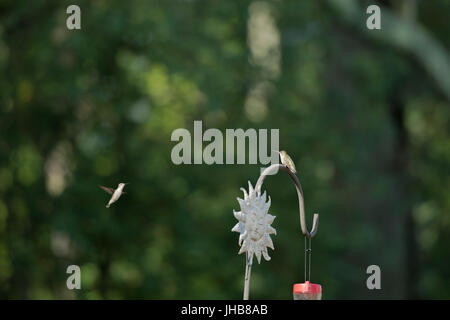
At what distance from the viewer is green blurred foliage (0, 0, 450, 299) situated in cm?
849

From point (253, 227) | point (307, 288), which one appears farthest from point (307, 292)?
point (253, 227)

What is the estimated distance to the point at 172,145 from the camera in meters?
9.24

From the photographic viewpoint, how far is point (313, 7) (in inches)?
390

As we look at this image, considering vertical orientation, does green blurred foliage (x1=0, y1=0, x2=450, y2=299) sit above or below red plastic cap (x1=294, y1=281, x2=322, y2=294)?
above

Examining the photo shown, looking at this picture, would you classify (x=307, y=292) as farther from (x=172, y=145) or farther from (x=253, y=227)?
(x=172, y=145)

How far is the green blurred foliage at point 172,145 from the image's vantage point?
849 cm

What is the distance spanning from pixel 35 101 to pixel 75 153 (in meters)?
0.70

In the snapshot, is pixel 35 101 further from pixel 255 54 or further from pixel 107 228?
pixel 255 54

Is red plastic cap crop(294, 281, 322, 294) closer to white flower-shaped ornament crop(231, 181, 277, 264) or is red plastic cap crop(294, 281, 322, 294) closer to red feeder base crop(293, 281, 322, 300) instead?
red feeder base crop(293, 281, 322, 300)

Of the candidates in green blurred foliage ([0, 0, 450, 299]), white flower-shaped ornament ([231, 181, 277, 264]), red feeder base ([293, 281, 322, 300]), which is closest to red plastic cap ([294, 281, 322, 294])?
red feeder base ([293, 281, 322, 300])

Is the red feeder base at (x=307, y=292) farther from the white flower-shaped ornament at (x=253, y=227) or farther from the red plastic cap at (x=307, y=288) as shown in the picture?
the white flower-shaped ornament at (x=253, y=227)

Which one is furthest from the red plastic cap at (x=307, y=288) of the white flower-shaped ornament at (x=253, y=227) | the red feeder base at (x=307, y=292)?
the white flower-shaped ornament at (x=253, y=227)
